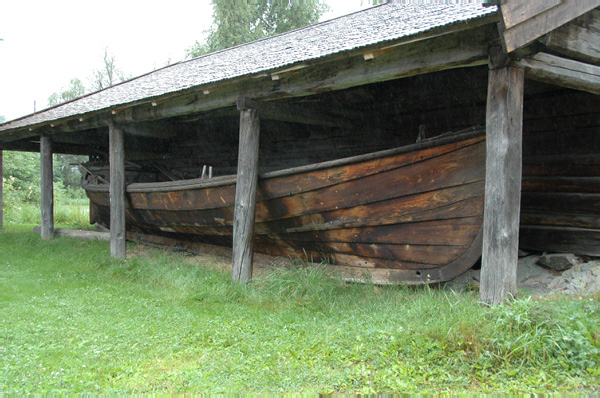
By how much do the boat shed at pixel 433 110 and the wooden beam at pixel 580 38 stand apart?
2 centimetres

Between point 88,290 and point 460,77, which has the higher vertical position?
point 460,77

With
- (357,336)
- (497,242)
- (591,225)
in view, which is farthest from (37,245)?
(591,225)

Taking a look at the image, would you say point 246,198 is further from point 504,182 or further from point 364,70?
point 504,182

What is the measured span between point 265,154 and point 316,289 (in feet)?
15.0

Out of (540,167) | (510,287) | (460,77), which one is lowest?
(510,287)

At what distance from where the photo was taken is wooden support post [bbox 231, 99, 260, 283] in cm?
580

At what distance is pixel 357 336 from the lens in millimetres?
3709

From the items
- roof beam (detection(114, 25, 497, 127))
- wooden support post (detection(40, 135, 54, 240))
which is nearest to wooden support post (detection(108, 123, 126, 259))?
roof beam (detection(114, 25, 497, 127))

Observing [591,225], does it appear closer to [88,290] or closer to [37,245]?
[88,290]

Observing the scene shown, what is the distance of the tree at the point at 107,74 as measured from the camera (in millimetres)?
35938

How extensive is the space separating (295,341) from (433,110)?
4401 millimetres

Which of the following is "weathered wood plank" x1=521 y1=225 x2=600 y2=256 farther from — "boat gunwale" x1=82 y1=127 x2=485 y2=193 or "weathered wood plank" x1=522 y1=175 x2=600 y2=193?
"boat gunwale" x1=82 y1=127 x2=485 y2=193

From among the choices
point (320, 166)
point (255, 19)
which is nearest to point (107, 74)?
point (255, 19)

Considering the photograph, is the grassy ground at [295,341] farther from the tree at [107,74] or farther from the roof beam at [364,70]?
the tree at [107,74]
